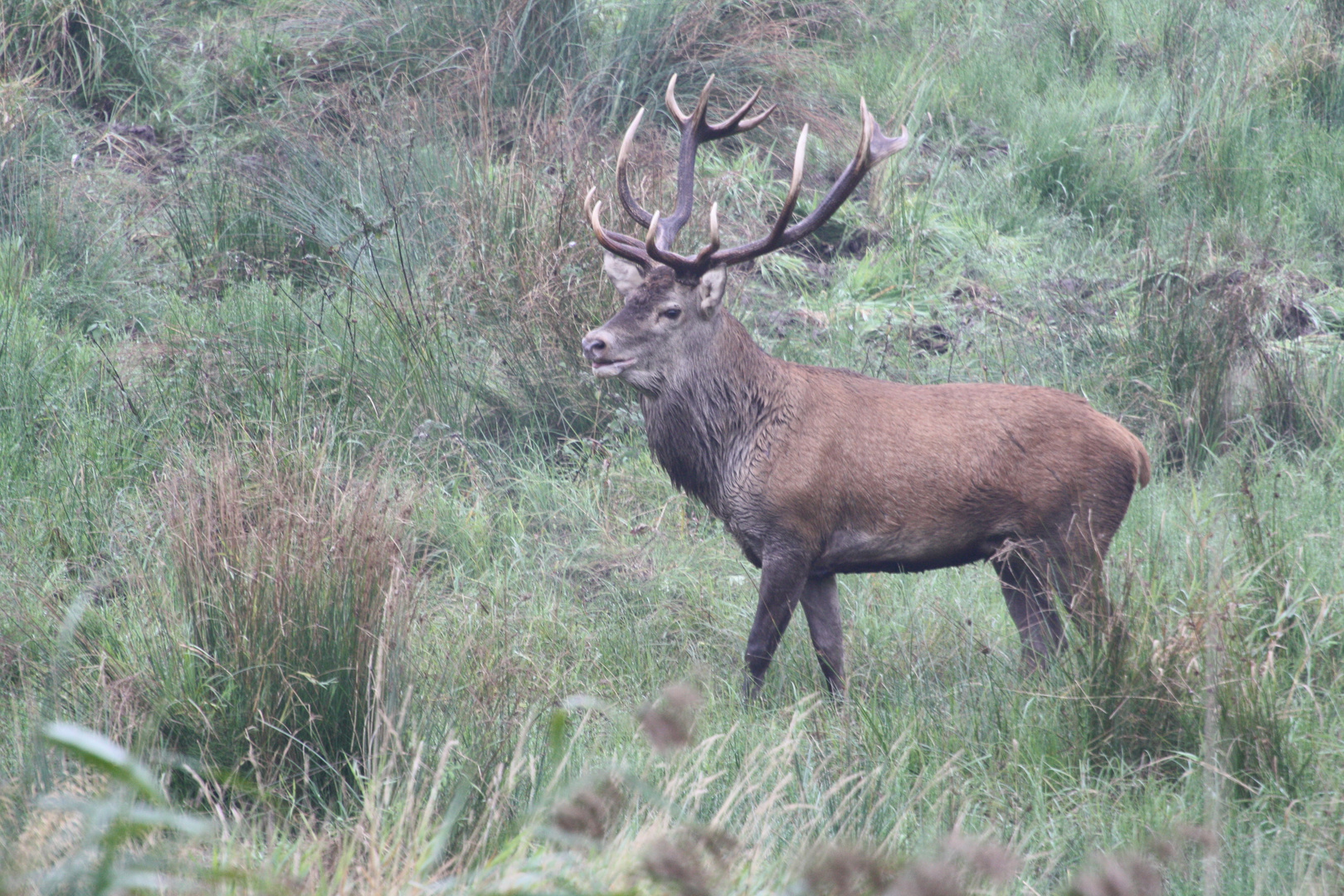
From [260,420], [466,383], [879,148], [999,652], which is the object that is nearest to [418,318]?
[466,383]

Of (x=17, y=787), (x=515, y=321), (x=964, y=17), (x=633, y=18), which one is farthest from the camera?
(x=964, y=17)

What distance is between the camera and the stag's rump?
14.9 feet

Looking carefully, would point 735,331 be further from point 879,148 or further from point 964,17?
point 964,17

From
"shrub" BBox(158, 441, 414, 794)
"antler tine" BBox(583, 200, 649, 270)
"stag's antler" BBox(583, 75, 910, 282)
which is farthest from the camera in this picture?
"antler tine" BBox(583, 200, 649, 270)

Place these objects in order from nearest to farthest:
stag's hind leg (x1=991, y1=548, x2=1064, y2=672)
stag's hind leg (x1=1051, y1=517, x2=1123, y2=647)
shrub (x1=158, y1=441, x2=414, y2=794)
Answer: shrub (x1=158, y1=441, x2=414, y2=794) < stag's hind leg (x1=1051, y1=517, x2=1123, y2=647) < stag's hind leg (x1=991, y1=548, x2=1064, y2=672)

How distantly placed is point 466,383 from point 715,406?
202cm

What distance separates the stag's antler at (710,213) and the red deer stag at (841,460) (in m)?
0.01

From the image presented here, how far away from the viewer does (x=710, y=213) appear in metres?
4.87

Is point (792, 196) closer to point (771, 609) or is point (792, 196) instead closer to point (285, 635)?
point (771, 609)

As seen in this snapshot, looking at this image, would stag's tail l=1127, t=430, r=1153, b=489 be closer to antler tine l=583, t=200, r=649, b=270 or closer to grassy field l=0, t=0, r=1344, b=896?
grassy field l=0, t=0, r=1344, b=896

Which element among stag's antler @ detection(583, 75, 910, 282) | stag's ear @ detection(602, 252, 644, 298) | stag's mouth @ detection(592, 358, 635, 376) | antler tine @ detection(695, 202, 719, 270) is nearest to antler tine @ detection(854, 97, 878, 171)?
stag's antler @ detection(583, 75, 910, 282)

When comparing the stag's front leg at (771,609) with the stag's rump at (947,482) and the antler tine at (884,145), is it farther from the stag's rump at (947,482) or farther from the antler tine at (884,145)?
the antler tine at (884,145)

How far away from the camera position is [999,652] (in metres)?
4.47

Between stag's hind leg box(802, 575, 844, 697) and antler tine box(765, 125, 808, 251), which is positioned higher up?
antler tine box(765, 125, 808, 251)
